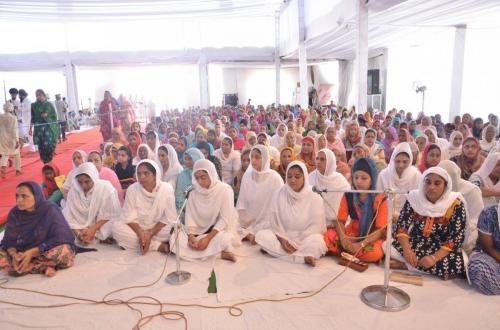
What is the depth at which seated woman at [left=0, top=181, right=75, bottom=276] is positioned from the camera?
2.66 meters

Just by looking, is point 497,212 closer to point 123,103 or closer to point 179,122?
point 179,122

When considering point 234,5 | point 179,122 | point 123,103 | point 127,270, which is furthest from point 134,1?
point 127,270

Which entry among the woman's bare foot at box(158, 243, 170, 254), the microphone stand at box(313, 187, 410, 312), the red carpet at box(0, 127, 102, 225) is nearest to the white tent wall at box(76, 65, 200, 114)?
the red carpet at box(0, 127, 102, 225)

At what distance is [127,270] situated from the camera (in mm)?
2789

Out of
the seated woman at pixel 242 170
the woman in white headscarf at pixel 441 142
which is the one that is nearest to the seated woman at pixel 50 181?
the seated woman at pixel 242 170

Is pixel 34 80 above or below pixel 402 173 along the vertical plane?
above

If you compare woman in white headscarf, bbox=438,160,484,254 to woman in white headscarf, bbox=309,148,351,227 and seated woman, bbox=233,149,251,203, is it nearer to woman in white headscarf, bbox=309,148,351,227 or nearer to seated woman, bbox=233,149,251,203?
woman in white headscarf, bbox=309,148,351,227

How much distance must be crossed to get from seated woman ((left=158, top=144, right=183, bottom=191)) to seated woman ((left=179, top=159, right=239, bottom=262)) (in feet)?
3.28

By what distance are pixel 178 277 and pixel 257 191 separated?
3.92ft

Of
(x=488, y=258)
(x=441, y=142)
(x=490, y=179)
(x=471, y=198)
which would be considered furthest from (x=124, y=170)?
(x=441, y=142)

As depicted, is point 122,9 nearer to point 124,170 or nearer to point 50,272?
point 124,170

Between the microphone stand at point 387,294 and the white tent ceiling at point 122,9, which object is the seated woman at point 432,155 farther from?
the white tent ceiling at point 122,9

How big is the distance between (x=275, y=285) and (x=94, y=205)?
177 centimetres

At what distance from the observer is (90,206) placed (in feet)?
10.7
